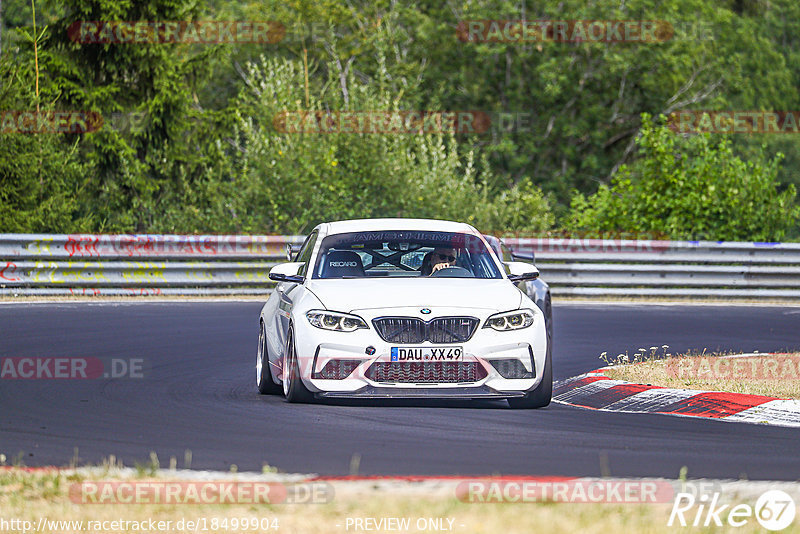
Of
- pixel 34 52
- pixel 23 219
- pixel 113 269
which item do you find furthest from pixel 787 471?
pixel 34 52

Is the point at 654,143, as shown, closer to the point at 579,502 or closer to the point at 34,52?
the point at 34,52

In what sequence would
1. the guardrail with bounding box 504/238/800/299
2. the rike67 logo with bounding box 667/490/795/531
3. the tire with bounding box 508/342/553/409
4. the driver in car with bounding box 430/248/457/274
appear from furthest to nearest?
1. the guardrail with bounding box 504/238/800/299
2. the driver in car with bounding box 430/248/457/274
3. the tire with bounding box 508/342/553/409
4. the rike67 logo with bounding box 667/490/795/531

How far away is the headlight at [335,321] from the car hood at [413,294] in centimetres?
5

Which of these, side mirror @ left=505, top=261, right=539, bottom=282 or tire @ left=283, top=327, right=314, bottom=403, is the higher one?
side mirror @ left=505, top=261, right=539, bottom=282

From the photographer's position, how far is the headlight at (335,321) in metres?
10.1

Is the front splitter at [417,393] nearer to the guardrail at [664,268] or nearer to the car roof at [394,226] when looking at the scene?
the car roof at [394,226]

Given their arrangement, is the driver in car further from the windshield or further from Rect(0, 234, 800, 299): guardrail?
Rect(0, 234, 800, 299): guardrail

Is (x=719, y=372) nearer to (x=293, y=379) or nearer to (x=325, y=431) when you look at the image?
(x=293, y=379)

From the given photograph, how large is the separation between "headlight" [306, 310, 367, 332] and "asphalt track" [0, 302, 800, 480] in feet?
1.99

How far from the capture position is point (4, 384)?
11805 mm

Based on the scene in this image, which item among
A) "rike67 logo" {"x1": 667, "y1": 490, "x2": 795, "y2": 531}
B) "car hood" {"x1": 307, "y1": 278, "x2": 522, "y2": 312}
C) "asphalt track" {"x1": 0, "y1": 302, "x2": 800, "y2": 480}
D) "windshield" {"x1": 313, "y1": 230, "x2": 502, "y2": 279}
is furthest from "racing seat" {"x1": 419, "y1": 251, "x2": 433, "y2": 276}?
"rike67 logo" {"x1": 667, "y1": 490, "x2": 795, "y2": 531}

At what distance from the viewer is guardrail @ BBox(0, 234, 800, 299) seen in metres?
22.2

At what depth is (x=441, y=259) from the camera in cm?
1159

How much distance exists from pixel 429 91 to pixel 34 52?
20.9m
